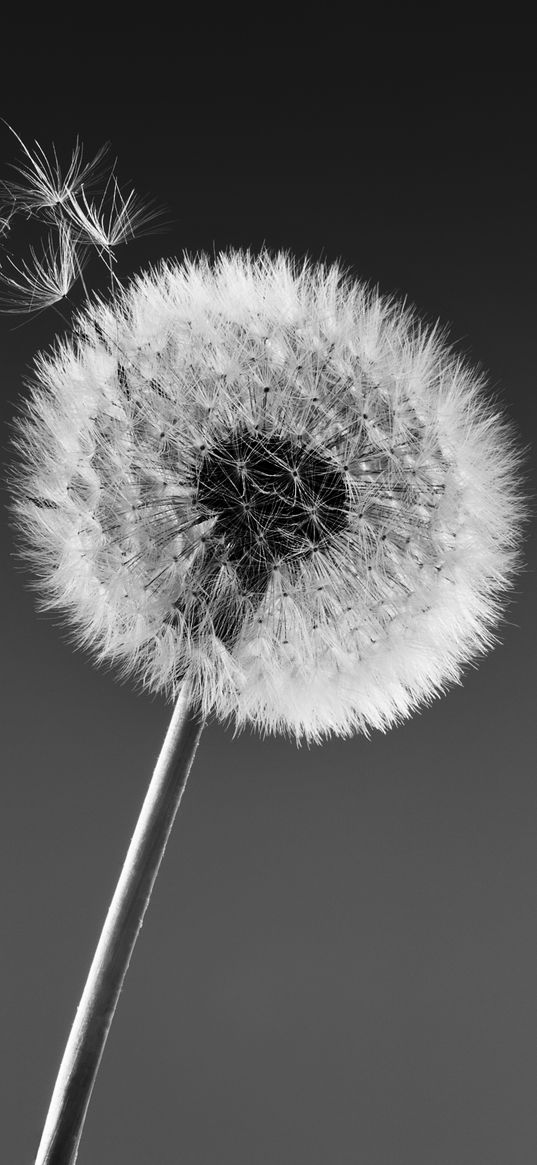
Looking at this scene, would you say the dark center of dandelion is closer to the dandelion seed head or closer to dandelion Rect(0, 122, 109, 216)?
the dandelion seed head

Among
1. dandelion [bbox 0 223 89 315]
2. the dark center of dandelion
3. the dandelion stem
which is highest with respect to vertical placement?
dandelion [bbox 0 223 89 315]

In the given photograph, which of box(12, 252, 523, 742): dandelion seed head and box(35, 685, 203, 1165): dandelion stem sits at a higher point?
box(12, 252, 523, 742): dandelion seed head

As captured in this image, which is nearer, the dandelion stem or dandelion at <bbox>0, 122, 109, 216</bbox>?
the dandelion stem

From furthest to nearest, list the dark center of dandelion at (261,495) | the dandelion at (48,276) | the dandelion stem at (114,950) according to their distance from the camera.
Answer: the dandelion at (48,276), the dark center of dandelion at (261,495), the dandelion stem at (114,950)

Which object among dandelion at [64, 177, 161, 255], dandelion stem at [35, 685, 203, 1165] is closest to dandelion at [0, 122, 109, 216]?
dandelion at [64, 177, 161, 255]

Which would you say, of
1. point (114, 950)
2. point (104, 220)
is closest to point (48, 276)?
point (104, 220)

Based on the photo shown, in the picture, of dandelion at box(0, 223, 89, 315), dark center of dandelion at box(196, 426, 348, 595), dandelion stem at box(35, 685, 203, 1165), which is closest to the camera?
dandelion stem at box(35, 685, 203, 1165)

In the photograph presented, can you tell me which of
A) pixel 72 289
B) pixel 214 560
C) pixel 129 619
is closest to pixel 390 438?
pixel 214 560

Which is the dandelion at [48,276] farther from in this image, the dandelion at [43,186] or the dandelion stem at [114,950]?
the dandelion stem at [114,950]

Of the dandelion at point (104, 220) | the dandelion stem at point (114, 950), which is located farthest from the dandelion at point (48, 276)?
the dandelion stem at point (114, 950)
